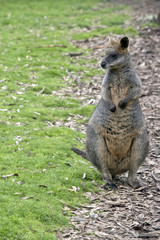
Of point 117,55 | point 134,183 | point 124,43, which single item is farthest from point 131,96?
point 134,183

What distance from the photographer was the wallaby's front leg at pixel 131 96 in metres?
5.36

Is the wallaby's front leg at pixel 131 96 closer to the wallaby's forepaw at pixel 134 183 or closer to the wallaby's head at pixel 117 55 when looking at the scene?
the wallaby's head at pixel 117 55

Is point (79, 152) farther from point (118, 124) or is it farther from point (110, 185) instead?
point (118, 124)

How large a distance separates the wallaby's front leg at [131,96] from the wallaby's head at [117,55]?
0.36 meters

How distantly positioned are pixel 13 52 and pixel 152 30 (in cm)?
495

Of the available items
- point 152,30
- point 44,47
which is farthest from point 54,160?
point 152,30

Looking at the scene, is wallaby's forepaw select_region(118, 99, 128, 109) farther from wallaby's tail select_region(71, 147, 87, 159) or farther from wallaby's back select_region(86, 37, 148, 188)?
wallaby's tail select_region(71, 147, 87, 159)

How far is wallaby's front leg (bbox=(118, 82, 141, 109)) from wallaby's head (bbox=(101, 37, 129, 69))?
1.17 ft

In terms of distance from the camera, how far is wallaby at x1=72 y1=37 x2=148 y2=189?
539 cm

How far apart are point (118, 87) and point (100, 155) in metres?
0.94

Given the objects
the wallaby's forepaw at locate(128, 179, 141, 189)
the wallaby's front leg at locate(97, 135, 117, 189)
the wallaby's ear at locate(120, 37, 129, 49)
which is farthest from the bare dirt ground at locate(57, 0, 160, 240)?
the wallaby's ear at locate(120, 37, 129, 49)

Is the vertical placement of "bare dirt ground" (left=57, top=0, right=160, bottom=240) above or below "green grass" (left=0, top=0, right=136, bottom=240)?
below

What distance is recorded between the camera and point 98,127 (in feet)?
18.0

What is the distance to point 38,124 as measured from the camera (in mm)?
7273
